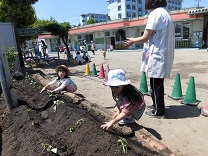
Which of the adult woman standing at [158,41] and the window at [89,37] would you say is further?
the window at [89,37]

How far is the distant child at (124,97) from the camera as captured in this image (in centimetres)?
256

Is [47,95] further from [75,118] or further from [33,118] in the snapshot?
[75,118]

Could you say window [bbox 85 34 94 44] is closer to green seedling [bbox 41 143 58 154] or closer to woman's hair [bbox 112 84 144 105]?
woman's hair [bbox 112 84 144 105]

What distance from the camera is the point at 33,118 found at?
334 cm

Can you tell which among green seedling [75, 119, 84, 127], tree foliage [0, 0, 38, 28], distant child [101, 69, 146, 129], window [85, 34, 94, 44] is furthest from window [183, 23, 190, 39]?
green seedling [75, 119, 84, 127]

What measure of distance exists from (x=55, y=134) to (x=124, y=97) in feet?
3.48

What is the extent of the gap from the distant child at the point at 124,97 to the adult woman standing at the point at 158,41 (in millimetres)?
713

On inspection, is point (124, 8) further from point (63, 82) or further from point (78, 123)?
point (78, 123)

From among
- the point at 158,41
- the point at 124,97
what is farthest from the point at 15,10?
the point at 124,97

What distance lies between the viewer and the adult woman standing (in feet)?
10.2

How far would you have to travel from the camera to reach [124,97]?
2.70 m

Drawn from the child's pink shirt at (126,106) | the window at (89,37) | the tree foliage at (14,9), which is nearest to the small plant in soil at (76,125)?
the child's pink shirt at (126,106)

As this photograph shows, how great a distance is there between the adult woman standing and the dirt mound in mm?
1196

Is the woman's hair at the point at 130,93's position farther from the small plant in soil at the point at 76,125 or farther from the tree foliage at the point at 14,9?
the tree foliage at the point at 14,9
